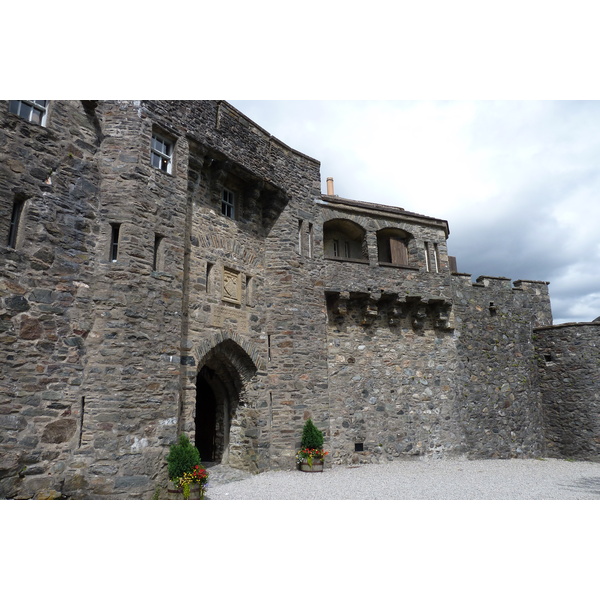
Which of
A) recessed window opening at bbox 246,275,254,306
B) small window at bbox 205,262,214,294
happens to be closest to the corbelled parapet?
recessed window opening at bbox 246,275,254,306

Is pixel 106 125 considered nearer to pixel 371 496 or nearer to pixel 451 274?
pixel 371 496

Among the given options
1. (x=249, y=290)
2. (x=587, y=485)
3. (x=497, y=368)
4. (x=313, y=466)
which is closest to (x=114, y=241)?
(x=249, y=290)

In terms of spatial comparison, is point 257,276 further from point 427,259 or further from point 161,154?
point 427,259

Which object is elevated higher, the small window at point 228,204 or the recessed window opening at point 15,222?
the small window at point 228,204

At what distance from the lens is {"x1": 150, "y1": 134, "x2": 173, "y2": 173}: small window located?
341 inches

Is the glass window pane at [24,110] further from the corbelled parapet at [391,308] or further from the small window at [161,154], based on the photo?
the corbelled parapet at [391,308]

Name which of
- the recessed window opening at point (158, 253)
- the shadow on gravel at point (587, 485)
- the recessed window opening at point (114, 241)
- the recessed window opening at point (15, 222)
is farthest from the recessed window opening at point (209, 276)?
the shadow on gravel at point (587, 485)

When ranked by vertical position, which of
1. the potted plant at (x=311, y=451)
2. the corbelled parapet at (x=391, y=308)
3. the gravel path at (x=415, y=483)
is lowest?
the gravel path at (x=415, y=483)

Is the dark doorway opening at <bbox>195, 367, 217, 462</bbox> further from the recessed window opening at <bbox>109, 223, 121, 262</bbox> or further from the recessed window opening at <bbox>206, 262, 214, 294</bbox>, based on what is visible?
the recessed window opening at <bbox>109, 223, 121, 262</bbox>

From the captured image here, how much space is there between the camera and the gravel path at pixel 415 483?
8125 mm

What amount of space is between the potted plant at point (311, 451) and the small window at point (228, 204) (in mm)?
5910

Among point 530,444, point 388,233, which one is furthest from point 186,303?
point 530,444

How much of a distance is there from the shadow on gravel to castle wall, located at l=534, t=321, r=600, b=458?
451cm

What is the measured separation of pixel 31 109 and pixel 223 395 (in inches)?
297
